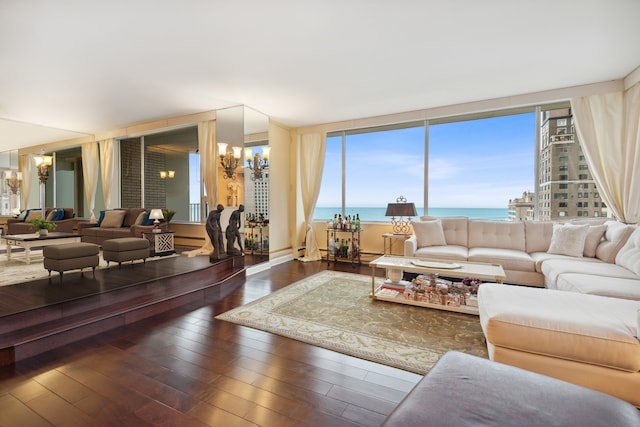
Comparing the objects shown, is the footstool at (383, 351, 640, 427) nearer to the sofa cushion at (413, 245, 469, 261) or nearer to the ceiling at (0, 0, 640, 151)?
the ceiling at (0, 0, 640, 151)

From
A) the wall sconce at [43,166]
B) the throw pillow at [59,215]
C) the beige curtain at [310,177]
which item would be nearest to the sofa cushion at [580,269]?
the beige curtain at [310,177]

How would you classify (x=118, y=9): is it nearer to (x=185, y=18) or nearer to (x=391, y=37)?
(x=185, y=18)

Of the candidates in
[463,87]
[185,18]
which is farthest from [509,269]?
[185,18]

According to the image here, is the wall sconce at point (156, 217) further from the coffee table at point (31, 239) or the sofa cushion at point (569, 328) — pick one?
the sofa cushion at point (569, 328)

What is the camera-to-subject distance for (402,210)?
4.86 meters

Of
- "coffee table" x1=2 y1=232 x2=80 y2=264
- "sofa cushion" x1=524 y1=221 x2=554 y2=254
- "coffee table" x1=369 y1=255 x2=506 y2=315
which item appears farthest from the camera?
"coffee table" x1=2 y1=232 x2=80 y2=264

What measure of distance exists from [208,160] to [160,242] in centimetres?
175

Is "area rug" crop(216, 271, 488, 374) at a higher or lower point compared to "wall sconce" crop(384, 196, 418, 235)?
lower

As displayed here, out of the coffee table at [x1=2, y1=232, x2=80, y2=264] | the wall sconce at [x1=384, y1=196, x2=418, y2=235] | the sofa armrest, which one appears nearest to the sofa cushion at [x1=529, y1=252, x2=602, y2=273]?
the sofa armrest

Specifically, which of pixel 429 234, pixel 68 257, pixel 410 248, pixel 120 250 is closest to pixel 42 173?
pixel 120 250

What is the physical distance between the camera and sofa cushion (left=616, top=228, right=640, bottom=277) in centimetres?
281

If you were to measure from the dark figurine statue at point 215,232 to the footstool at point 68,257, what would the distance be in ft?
4.87

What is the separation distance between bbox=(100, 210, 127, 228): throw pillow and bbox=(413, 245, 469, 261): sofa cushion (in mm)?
6010

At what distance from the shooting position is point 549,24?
2646 mm
